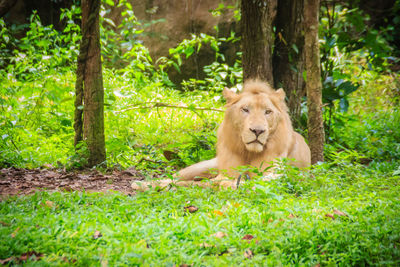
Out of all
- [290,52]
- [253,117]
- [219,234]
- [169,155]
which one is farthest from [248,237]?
[290,52]

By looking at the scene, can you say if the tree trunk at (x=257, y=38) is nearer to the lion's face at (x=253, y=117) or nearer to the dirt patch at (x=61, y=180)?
the lion's face at (x=253, y=117)

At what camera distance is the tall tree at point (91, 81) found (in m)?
4.76

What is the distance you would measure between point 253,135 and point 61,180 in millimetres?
2269

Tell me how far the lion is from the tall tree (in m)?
1.01

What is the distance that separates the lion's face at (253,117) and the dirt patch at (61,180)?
4.59ft

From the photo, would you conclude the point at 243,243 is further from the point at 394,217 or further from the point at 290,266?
the point at 394,217

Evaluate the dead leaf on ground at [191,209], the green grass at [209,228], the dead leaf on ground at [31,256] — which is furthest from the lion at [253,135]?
the dead leaf on ground at [31,256]

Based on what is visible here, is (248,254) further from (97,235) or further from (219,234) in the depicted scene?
(97,235)

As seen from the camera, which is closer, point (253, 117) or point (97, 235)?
point (97, 235)

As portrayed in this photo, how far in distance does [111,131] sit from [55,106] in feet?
3.46

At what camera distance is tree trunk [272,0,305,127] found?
19.8 feet

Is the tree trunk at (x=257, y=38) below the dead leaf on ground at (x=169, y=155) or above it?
above

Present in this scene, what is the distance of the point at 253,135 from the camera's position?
4.30 m

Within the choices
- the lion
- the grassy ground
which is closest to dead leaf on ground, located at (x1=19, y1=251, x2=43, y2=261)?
the grassy ground
